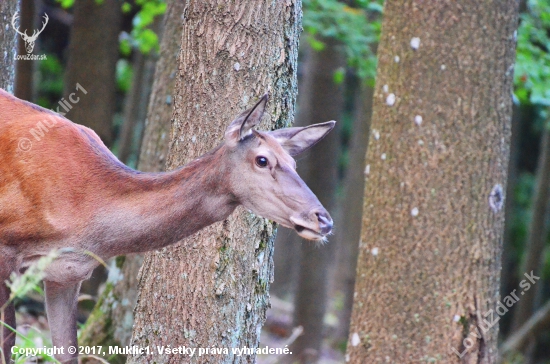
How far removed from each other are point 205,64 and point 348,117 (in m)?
19.6

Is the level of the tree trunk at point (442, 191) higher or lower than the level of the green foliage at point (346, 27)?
lower

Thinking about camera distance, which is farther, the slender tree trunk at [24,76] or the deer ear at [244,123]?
the slender tree trunk at [24,76]

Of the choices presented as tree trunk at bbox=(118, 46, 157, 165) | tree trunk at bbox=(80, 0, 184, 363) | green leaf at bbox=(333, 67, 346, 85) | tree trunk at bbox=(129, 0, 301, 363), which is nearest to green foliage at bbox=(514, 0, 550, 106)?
green leaf at bbox=(333, 67, 346, 85)

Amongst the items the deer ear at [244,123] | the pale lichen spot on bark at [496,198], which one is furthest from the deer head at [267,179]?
the pale lichen spot on bark at [496,198]

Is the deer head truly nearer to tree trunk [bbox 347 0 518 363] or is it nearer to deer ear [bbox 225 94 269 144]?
deer ear [bbox 225 94 269 144]

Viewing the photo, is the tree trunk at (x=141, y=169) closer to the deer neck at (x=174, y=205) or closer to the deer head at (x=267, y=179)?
the deer neck at (x=174, y=205)

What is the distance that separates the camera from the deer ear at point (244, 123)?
390 centimetres

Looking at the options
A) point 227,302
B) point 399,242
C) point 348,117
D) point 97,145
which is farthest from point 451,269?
point 348,117

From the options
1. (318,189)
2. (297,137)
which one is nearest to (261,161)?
(297,137)

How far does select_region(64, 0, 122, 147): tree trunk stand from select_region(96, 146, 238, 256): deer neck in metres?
5.12

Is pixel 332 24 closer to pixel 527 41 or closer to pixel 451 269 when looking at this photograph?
pixel 527 41

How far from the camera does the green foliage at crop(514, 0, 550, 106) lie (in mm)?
9055

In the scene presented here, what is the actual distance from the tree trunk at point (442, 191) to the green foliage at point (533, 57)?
292 cm

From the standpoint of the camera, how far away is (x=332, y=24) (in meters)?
10.6
